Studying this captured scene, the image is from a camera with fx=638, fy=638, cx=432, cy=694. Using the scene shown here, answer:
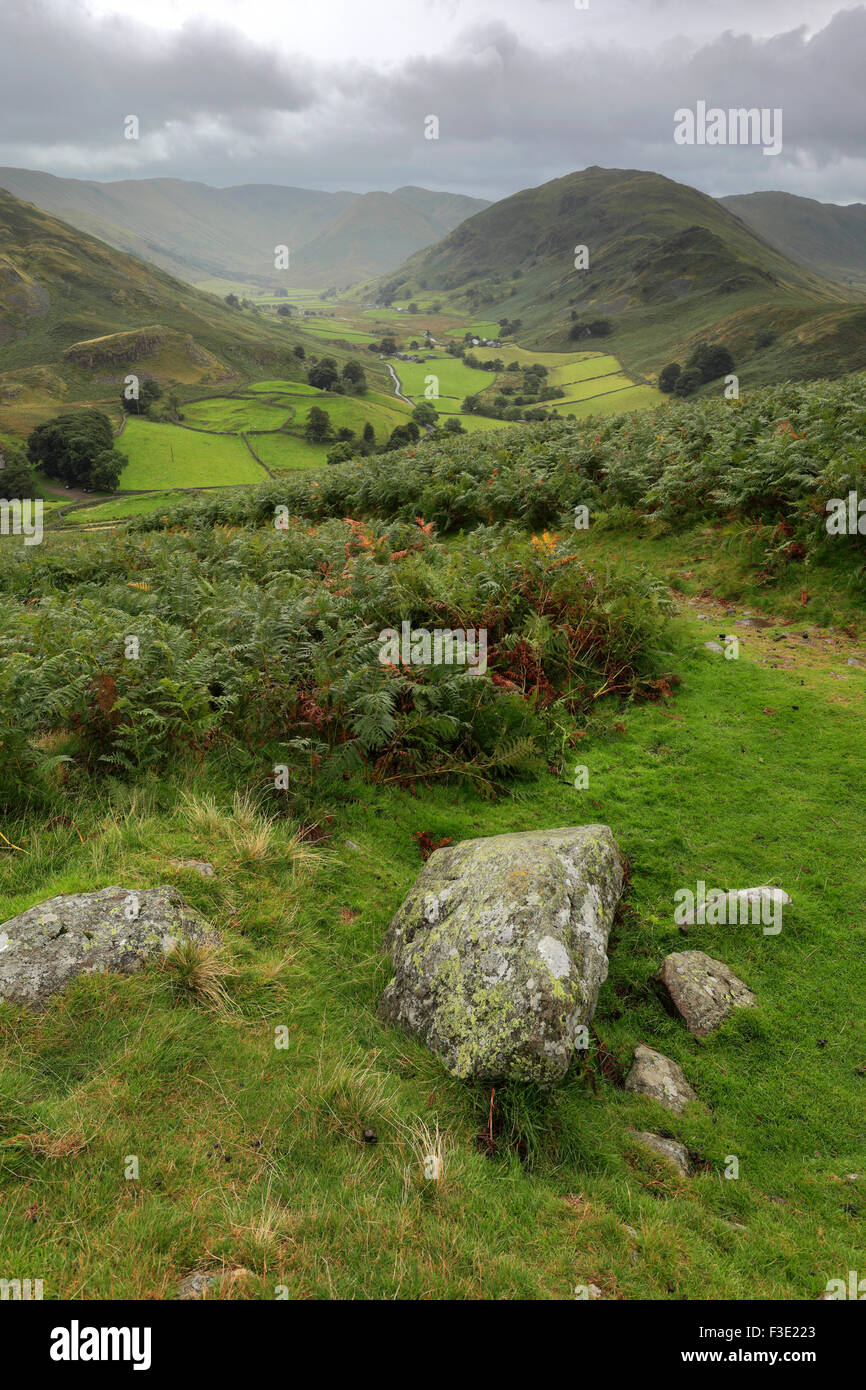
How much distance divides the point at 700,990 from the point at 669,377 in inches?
7157

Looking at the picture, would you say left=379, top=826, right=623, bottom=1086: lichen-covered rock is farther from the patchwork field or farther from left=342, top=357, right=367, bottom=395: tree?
left=342, top=357, right=367, bottom=395: tree

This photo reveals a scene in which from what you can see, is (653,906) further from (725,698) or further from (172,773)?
(172,773)

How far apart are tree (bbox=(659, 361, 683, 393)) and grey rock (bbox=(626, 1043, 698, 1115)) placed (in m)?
175

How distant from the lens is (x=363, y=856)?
6312mm

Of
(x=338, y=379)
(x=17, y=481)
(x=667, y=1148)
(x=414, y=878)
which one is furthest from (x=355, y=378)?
(x=667, y=1148)

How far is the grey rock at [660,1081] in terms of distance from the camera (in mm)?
4371

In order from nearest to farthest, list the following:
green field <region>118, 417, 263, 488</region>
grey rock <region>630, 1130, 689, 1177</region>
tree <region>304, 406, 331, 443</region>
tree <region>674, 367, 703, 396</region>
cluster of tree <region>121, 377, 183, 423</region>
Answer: grey rock <region>630, 1130, 689, 1177</region> → green field <region>118, 417, 263, 488</region> → tree <region>304, 406, 331, 443</region> → cluster of tree <region>121, 377, 183, 423</region> → tree <region>674, 367, 703, 396</region>

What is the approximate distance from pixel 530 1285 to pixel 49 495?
4914 inches

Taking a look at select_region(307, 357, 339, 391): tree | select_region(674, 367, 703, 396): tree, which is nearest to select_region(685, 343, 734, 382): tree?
select_region(674, 367, 703, 396): tree

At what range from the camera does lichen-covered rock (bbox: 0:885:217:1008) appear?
418cm

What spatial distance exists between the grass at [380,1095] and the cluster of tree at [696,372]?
170 metres

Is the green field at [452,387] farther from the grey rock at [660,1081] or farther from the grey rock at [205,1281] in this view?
the grey rock at [205,1281]

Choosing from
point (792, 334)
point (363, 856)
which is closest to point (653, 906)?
point (363, 856)
